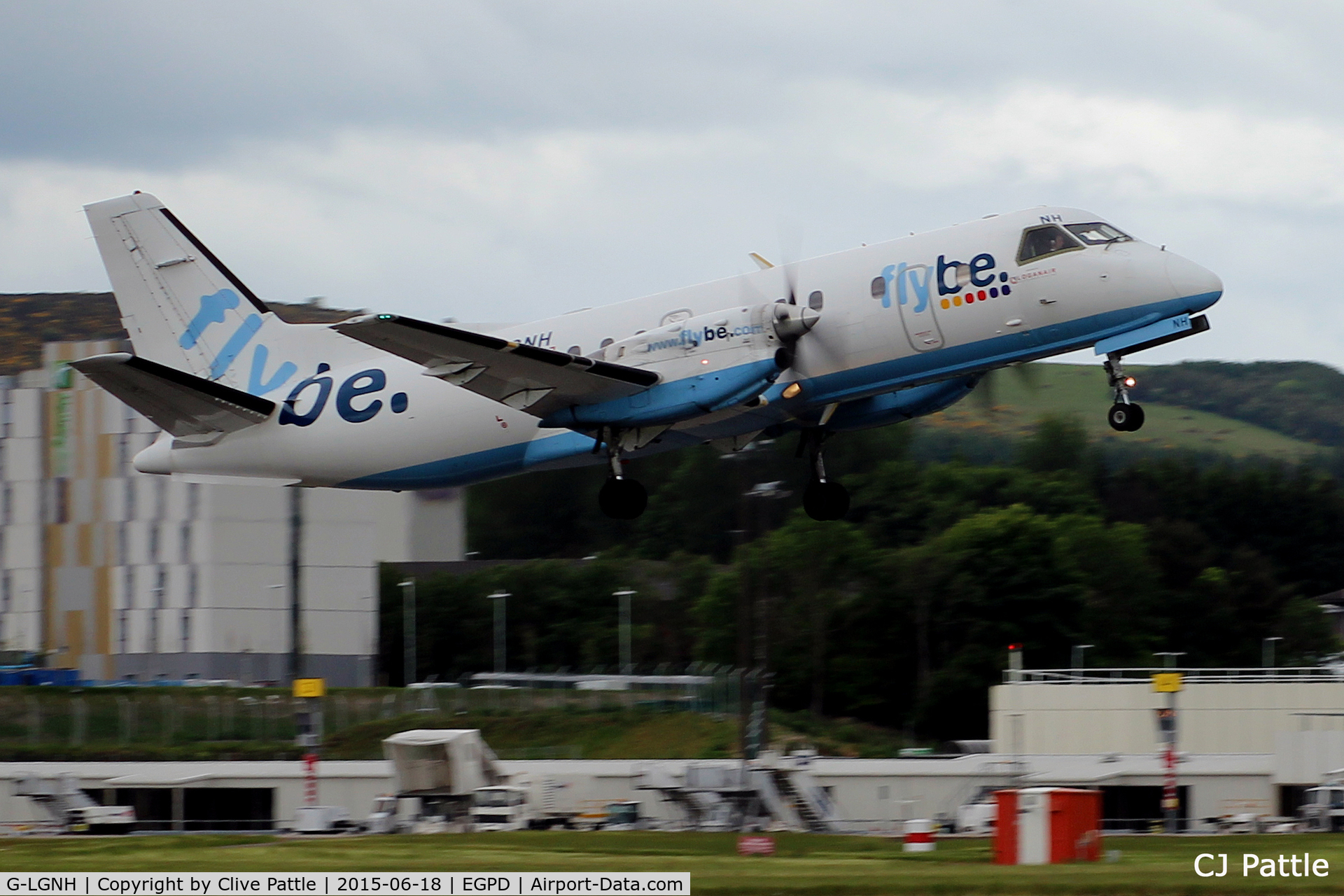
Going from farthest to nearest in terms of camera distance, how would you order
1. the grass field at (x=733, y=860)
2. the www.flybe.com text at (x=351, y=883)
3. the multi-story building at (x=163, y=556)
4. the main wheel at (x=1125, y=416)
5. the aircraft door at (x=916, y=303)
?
the multi-story building at (x=163, y=556), the aircraft door at (x=916, y=303), the main wheel at (x=1125, y=416), the grass field at (x=733, y=860), the www.flybe.com text at (x=351, y=883)

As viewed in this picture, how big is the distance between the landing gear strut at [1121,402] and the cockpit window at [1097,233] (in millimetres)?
1574

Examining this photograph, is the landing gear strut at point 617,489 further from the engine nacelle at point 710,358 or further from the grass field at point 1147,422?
the grass field at point 1147,422

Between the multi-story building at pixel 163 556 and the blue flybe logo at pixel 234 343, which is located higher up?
the blue flybe logo at pixel 234 343

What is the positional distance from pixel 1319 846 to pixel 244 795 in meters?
21.5

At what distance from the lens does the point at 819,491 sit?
2475cm

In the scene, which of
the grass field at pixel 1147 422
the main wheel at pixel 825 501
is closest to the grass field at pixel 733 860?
the main wheel at pixel 825 501

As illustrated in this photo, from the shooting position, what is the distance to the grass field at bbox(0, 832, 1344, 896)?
19.5m

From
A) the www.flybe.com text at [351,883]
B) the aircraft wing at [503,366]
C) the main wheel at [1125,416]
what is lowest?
the www.flybe.com text at [351,883]

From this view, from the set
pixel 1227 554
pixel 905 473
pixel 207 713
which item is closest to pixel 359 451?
pixel 207 713

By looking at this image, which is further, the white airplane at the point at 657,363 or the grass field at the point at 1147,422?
the grass field at the point at 1147,422

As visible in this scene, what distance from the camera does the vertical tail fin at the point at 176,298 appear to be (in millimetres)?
27172

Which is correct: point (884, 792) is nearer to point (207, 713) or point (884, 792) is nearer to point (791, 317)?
point (791, 317)

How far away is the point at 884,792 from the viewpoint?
32938mm

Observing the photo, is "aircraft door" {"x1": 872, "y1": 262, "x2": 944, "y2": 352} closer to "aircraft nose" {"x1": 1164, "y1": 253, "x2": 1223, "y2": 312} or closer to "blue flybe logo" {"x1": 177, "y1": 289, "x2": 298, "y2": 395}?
"aircraft nose" {"x1": 1164, "y1": 253, "x2": 1223, "y2": 312}
